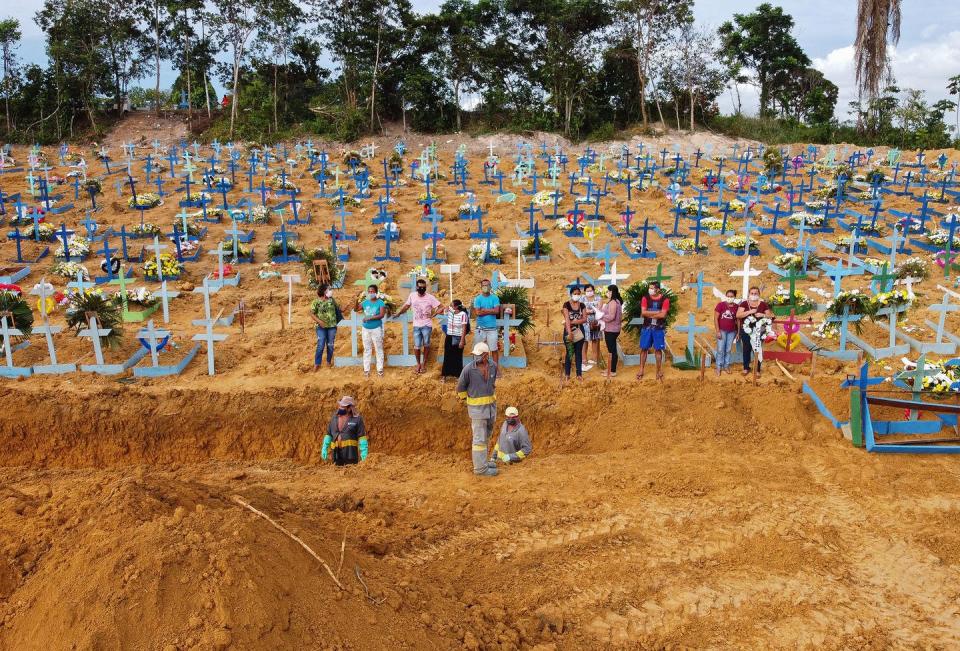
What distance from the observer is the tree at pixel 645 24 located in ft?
125

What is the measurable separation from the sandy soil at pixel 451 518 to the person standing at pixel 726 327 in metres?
0.41

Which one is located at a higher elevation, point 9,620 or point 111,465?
point 9,620

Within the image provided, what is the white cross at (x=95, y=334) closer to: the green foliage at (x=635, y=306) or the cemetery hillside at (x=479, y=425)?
the cemetery hillside at (x=479, y=425)

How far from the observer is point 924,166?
1148 inches

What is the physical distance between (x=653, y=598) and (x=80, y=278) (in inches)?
513

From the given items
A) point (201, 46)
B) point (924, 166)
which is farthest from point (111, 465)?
point (201, 46)

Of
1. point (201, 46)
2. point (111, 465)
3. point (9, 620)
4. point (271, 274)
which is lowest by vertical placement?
point (111, 465)

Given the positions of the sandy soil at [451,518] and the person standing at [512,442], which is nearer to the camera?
the sandy soil at [451,518]

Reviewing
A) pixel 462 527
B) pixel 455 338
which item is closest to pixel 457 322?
pixel 455 338

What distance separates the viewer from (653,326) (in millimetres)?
10227

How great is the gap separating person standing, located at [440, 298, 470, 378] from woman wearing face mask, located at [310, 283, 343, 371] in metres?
1.81

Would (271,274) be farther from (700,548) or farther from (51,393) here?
(700,548)

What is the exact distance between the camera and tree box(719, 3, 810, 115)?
41.6 m

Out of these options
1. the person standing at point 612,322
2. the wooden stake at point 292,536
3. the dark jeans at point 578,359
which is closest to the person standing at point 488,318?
the dark jeans at point 578,359
